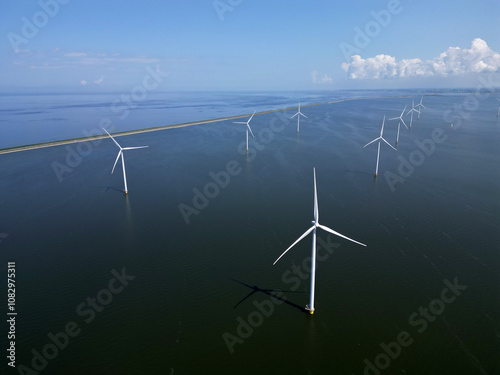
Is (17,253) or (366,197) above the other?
(17,253)

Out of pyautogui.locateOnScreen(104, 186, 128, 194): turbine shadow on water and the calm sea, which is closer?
the calm sea

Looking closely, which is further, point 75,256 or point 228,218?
point 228,218

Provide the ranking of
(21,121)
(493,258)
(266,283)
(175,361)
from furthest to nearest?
(21,121) → (493,258) → (266,283) → (175,361)

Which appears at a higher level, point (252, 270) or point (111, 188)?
point (111, 188)

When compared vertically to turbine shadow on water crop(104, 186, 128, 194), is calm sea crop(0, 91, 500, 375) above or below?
below

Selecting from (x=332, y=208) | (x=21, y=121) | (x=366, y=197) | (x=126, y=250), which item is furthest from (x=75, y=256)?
(x=21, y=121)

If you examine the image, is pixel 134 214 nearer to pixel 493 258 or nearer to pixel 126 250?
pixel 126 250

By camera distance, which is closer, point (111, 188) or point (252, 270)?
point (252, 270)

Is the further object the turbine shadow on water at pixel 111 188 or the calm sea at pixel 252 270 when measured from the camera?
the turbine shadow on water at pixel 111 188

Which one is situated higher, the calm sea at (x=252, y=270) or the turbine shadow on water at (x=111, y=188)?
the turbine shadow on water at (x=111, y=188)

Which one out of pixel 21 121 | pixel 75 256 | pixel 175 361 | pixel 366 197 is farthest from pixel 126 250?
pixel 21 121

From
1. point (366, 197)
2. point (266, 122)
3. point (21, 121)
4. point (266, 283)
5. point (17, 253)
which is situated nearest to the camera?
point (266, 283)
